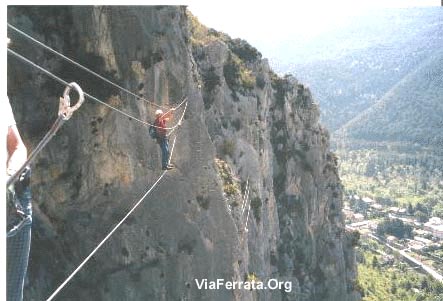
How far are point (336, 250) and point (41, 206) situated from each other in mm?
35420

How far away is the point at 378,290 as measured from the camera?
6731 centimetres

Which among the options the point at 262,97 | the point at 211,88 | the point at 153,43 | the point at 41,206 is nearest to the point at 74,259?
the point at 41,206

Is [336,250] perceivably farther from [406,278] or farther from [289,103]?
[406,278]

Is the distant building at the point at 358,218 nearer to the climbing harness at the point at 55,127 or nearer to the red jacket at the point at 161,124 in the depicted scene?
the red jacket at the point at 161,124

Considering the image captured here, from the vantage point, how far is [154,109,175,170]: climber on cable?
17812 millimetres

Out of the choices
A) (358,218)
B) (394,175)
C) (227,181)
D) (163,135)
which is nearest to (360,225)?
(358,218)

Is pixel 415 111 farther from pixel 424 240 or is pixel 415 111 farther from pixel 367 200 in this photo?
pixel 424 240

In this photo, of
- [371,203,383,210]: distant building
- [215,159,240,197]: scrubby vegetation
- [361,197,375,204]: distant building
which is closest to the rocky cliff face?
[215,159,240,197]: scrubby vegetation

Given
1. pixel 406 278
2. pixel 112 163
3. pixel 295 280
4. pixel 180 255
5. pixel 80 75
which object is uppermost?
pixel 80 75

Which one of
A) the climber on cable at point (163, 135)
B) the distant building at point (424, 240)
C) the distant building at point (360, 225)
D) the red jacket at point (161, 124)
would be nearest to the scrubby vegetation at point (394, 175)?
the distant building at point (360, 225)

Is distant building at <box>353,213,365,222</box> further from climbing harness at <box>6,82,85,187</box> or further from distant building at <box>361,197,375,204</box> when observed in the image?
climbing harness at <box>6,82,85,187</box>

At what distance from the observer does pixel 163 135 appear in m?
18.0

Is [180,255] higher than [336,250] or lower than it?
higher

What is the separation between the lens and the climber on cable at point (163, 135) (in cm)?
1781
